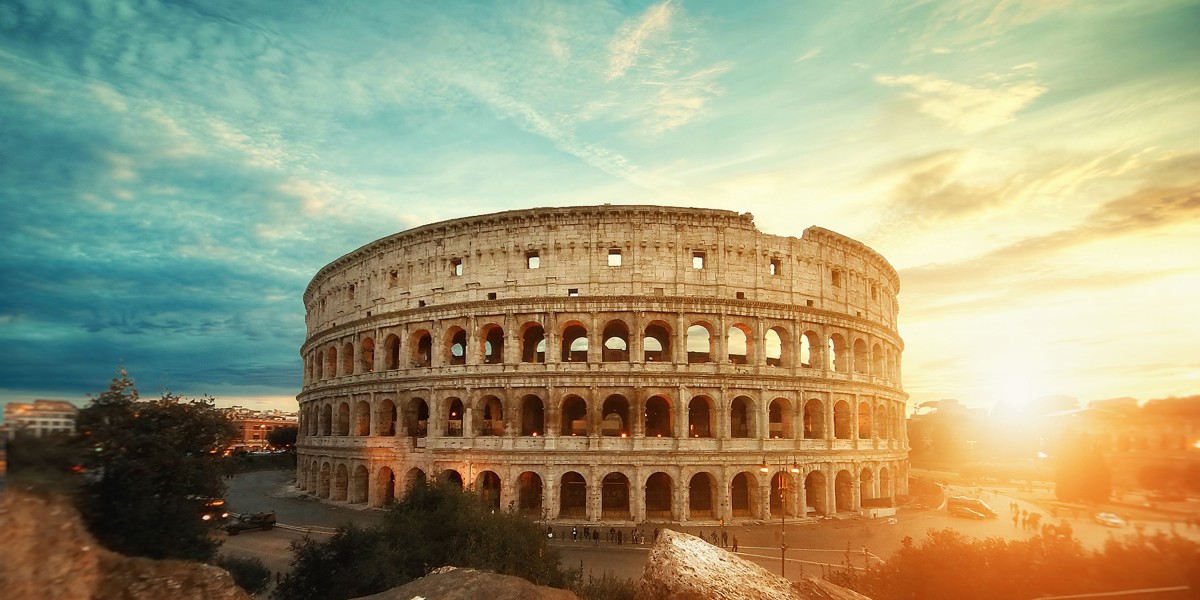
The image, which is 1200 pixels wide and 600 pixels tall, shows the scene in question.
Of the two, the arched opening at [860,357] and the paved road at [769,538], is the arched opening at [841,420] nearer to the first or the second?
the arched opening at [860,357]

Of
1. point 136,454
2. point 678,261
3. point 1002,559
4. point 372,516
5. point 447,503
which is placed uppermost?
point 678,261

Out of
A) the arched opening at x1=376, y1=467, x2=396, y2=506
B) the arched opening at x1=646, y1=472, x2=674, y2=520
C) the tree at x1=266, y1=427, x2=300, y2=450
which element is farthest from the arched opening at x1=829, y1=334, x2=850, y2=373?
the tree at x1=266, y1=427, x2=300, y2=450

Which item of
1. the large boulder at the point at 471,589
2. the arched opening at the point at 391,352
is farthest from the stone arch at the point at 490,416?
the large boulder at the point at 471,589

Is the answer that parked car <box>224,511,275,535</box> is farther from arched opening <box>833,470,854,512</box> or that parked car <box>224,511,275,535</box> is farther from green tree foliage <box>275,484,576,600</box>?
arched opening <box>833,470,854,512</box>

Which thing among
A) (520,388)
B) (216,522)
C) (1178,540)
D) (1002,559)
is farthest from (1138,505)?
(520,388)

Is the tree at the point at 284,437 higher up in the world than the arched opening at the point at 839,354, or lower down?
lower down

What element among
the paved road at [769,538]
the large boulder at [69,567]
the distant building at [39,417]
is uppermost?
the distant building at [39,417]

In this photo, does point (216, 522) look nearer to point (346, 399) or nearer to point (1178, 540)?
point (1178, 540)
